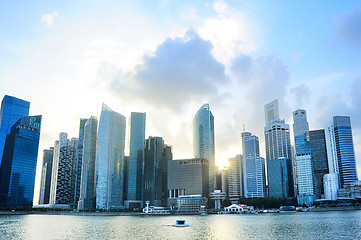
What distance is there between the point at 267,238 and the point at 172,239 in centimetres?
2351

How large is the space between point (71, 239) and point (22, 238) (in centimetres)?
1356

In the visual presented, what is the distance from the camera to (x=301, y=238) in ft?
256

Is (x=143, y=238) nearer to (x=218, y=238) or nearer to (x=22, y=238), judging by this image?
(x=218, y=238)

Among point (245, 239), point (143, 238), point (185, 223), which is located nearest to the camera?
point (245, 239)

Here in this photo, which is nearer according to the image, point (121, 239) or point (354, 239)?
point (354, 239)

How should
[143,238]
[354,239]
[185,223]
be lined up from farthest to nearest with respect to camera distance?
[185,223], [143,238], [354,239]

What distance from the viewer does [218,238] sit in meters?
82.9

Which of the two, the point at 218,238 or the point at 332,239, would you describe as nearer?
the point at 332,239

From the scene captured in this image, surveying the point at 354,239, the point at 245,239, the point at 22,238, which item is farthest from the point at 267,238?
the point at 22,238

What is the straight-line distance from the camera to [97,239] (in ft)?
270

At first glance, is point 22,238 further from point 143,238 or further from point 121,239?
point 143,238

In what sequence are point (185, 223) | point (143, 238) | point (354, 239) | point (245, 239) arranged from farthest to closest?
1. point (185, 223)
2. point (143, 238)
3. point (245, 239)
4. point (354, 239)

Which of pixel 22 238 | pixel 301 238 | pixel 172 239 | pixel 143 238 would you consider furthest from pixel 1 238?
pixel 301 238

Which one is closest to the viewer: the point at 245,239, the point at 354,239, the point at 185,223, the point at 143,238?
the point at 354,239
